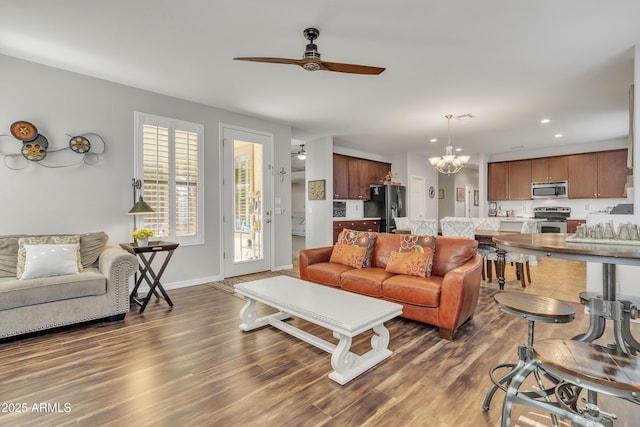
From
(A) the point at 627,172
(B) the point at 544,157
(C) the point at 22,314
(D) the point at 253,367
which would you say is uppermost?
(B) the point at 544,157

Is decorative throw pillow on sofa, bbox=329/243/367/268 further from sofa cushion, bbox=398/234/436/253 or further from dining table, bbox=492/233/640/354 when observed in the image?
dining table, bbox=492/233/640/354

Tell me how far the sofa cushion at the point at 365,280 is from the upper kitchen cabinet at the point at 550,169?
256 inches

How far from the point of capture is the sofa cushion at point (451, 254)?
305cm

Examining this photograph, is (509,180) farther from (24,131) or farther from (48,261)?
(24,131)

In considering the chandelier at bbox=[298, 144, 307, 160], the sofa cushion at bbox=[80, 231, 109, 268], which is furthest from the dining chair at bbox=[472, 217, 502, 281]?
the sofa cushion at bbox=[80, 231, 109, 268]

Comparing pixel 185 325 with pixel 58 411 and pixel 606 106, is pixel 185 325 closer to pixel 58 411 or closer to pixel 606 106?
pixel 58 411

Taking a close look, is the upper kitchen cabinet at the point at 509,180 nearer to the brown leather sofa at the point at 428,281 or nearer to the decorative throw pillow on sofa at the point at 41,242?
the brown leather sofa at the point at 428,281

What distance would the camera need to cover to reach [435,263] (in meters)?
3.16

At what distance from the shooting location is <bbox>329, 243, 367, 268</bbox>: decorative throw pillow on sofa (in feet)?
11.6

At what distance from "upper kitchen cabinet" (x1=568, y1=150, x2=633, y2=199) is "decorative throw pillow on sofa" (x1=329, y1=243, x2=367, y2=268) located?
657 cm

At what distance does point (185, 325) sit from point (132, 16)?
2.71 metres

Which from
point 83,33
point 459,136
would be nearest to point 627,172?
point 459,136

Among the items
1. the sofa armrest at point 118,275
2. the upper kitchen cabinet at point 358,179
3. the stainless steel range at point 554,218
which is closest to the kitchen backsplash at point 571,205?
the stainless steel range at point 554,218

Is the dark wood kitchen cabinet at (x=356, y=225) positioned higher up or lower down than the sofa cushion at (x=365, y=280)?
higher up
